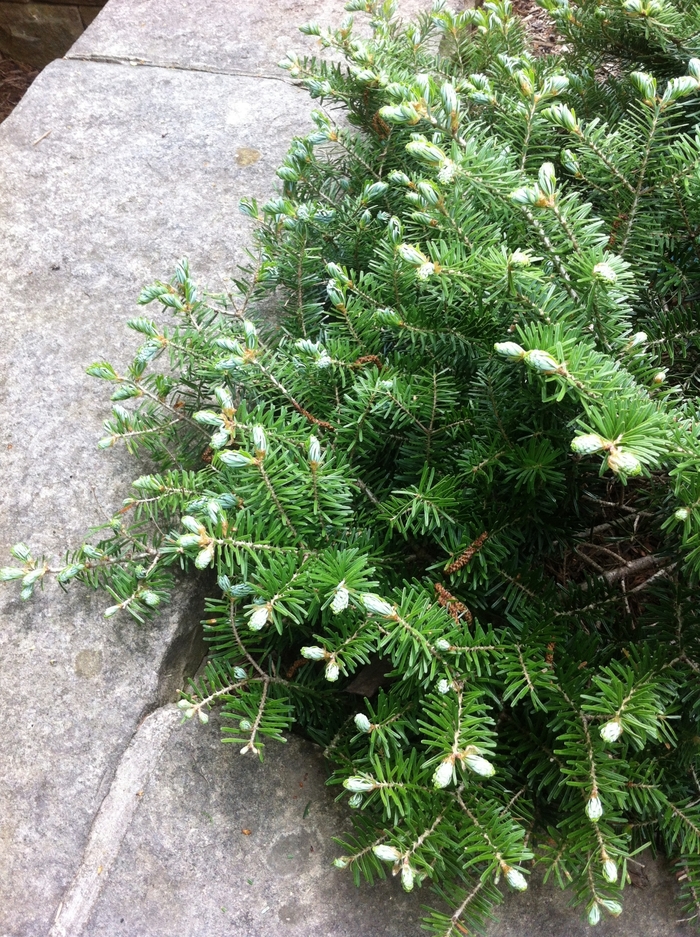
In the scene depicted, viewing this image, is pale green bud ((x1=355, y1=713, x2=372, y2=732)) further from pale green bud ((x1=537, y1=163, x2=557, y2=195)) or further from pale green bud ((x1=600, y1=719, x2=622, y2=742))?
pale green bud ((x1=537, y1=163, x2=557, y2=195))

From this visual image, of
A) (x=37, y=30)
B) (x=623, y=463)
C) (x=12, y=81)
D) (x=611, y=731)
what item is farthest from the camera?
(x=12, y=81)

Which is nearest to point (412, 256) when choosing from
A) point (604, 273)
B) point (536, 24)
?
point (604, 273)

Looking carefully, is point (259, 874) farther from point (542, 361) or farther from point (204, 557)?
point (542, 361)

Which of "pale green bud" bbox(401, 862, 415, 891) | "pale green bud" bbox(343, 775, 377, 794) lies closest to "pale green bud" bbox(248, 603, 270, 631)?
"pale green bud" bbox(343, 775, 377, 794)

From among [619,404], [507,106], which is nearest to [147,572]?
[619,404]

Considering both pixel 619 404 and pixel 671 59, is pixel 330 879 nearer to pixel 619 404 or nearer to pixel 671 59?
pixel 619 404

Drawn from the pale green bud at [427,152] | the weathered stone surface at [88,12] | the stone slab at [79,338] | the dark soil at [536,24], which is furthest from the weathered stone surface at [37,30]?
the pale green bud at [427,152]
